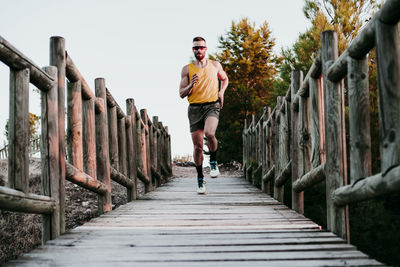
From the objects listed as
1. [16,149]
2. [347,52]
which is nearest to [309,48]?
[347,52]

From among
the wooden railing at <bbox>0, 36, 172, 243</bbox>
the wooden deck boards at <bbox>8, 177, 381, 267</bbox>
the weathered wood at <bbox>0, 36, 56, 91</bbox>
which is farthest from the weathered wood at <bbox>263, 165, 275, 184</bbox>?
the weathered wood at <bbox>0, 36, 56, 91</bbox>

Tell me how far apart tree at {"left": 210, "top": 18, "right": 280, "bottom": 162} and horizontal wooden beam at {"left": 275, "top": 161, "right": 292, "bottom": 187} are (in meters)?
10.9

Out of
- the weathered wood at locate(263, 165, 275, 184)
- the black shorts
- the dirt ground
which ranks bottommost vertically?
the dirt ground

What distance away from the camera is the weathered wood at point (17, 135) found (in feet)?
Answer: 8.63

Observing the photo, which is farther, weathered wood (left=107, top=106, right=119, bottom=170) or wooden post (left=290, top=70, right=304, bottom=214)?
weathered wood (left=107, top=106, right=119, bottom=170)

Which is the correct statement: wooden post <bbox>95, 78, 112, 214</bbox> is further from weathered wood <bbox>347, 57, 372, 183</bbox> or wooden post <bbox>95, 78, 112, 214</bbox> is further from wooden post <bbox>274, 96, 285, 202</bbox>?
weathered wood <bbox>347, 57, 372, 183</bbox>

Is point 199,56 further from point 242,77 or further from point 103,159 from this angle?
point 242,77

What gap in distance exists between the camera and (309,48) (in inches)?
506

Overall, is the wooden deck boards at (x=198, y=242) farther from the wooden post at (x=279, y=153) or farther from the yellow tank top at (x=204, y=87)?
the yellow tank top at (x=204, y=87)

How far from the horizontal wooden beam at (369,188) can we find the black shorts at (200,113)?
115 inches

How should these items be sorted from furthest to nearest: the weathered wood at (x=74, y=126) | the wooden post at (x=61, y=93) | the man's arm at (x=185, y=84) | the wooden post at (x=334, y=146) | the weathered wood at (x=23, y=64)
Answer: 1. the man's arm at (x=185, y=84)
2. the weathered wood at (x=74, y=126)
3. the wooden post at (x=61, y=93)
4. the wooden post at (x=334, y=146)
5. the weathered wood at (x=23, y=64)

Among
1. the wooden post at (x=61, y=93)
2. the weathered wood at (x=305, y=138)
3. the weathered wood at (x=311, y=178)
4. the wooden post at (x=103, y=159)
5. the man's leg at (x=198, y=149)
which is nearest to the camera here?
the wooden post at (x=61, y=93)

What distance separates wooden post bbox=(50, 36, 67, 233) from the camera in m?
3.25

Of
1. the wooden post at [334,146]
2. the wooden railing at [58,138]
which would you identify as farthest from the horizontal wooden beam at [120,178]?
the wooden post at [334,146]
